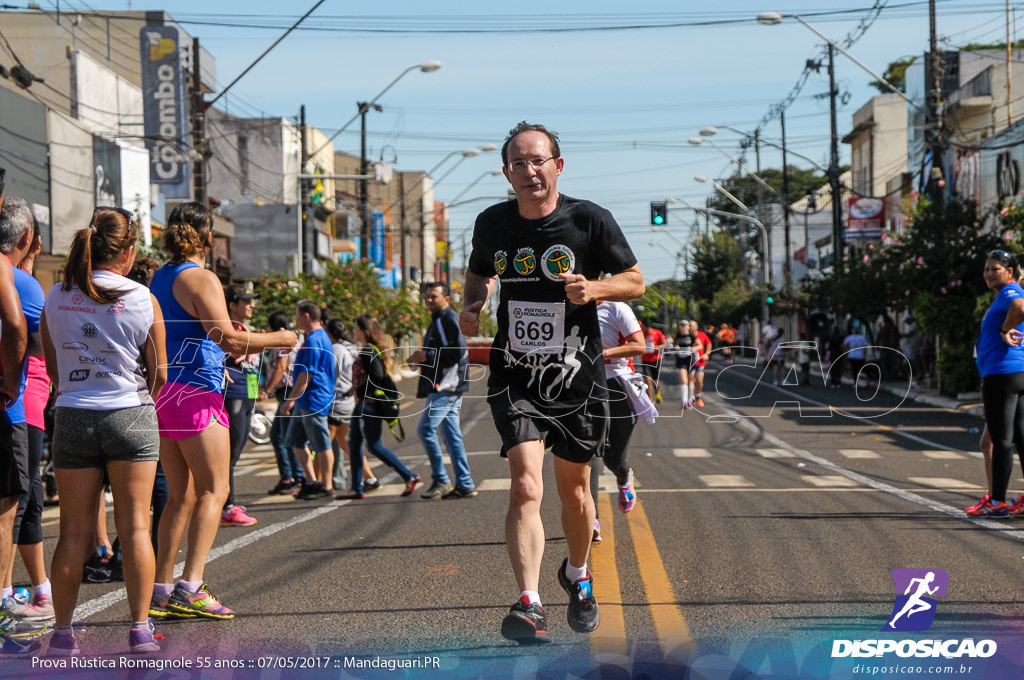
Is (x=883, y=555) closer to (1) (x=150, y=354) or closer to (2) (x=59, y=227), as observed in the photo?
(1) (x=150, y=354)

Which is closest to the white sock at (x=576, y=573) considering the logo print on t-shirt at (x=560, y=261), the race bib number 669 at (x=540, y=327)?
the race bib number 669 at (x=540, y=327)

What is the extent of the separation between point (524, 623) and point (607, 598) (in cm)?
160

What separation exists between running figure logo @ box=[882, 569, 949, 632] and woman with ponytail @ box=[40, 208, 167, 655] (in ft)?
→ 10.9

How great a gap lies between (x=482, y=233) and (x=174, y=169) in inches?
1276

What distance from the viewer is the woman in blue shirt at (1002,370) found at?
9.45m

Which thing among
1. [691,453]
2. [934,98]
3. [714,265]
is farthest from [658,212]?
[714,265]

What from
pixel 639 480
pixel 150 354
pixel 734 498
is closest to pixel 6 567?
pixel 150 354

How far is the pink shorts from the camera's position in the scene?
242 inches

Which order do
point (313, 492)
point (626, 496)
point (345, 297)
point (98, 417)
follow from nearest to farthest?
1. point (98, 417)
2. point (626, 496)
3. point (313, 492)
4. point (345, 297)

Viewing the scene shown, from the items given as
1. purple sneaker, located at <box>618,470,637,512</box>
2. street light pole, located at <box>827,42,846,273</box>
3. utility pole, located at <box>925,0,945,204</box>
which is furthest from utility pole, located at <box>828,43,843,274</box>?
purple sneaker, located at <box>618,470,637,512</box>

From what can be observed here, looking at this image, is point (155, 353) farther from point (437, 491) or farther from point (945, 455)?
point (945, 455)

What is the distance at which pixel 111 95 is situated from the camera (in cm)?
3622

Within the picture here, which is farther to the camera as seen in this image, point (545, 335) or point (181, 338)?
point (181, 338)

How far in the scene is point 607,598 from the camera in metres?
6.75
